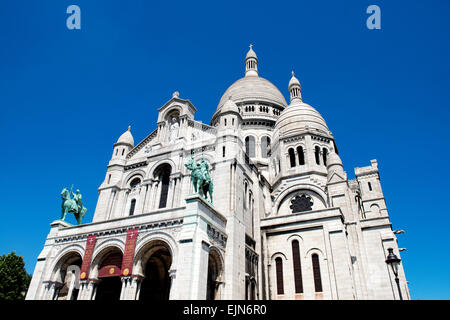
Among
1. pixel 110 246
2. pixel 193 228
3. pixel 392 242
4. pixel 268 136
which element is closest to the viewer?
pixel 193 228

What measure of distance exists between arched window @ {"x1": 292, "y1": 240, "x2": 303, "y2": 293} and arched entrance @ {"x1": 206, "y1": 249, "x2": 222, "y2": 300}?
8.38m

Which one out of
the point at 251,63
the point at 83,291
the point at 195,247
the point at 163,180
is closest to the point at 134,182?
the point at 163,180

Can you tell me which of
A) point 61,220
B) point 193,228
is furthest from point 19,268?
point 193,228

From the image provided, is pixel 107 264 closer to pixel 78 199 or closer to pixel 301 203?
pixel 78 199

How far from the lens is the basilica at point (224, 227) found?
2173 centimetres

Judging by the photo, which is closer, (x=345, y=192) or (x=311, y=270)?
(x=311, y=270)

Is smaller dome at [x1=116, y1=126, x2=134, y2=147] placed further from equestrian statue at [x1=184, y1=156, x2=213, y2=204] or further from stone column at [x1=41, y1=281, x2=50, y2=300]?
stone column at [x1=41, y1=281, x2=50, y2=300]

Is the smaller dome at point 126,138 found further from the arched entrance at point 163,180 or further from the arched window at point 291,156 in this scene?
the arched window at point 291,156

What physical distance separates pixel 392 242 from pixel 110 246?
26.1 m

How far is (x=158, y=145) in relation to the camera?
32.7 metres

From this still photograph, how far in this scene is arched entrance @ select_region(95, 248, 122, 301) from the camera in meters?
22.4

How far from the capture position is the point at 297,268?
2798 centimetres

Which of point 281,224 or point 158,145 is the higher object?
point 158,145
